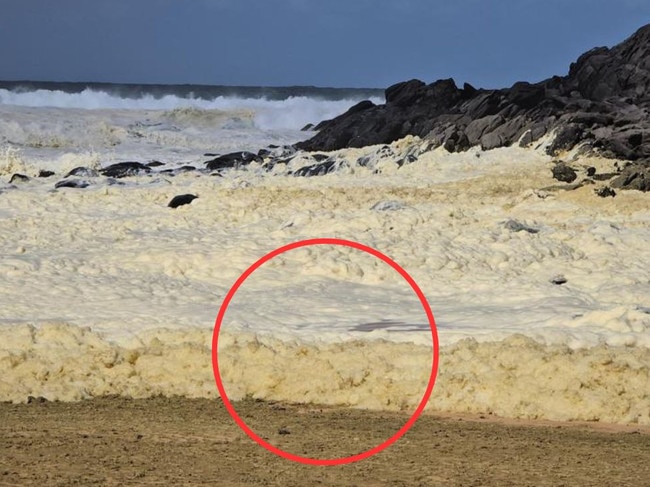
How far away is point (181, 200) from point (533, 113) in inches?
460

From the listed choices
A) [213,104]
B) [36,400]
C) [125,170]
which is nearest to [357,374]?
[36,400]

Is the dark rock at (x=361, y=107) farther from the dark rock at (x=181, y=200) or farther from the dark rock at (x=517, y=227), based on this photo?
the dark rock at (x=517, y=227)

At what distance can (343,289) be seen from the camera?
1232 centimetres

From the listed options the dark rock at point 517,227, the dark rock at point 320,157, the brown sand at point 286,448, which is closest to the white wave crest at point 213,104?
the dark rock at point 320,157

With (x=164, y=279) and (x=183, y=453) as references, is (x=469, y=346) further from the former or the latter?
(x=164, y=279)

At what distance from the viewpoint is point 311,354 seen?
9.27 metres

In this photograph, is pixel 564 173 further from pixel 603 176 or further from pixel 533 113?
pixel 533 113

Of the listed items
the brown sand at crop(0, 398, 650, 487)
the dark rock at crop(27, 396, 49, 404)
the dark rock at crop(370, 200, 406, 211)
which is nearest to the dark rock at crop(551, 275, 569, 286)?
the dark rock at crop(370, 200, 406, 211)

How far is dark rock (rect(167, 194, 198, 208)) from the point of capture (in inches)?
709

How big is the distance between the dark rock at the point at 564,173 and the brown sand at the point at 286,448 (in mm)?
12519

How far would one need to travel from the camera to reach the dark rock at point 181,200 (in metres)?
18.0

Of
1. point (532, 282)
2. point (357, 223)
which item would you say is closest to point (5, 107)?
point (357, 223)

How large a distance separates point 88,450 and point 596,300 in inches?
256

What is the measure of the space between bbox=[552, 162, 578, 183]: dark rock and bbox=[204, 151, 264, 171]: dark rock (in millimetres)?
7851
